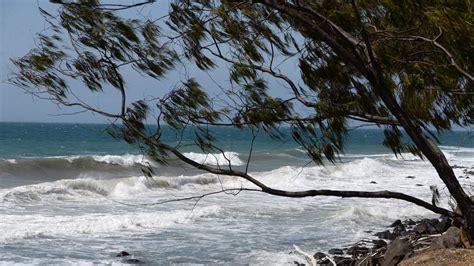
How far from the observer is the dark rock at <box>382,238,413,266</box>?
17.7ft

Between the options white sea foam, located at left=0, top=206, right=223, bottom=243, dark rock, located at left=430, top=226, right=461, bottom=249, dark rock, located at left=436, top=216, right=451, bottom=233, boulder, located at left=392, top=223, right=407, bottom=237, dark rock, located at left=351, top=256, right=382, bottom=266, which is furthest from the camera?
white sea foam, located at left=0, top=206, right=223, bottom=243

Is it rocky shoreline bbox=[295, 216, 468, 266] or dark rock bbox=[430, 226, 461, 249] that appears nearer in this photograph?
dark rock bbox=[430, 226, 461, 249]

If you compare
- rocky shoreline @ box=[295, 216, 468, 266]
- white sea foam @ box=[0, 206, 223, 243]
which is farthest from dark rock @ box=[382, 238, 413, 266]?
white sea foam @ box=[0, 206, 223, 243]

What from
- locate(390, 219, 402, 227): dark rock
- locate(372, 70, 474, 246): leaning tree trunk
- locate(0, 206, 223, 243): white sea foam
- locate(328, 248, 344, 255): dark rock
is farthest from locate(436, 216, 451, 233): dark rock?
locate(0, 206, 223, 243): white sea foam

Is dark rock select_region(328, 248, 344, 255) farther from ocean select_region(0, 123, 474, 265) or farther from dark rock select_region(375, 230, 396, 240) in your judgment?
dark rock select_region(375, 230, 396, 240)

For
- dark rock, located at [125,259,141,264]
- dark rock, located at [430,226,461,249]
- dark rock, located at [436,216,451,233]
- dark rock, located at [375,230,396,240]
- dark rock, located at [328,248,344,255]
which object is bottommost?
dark rock, located at [125,259,141,264]

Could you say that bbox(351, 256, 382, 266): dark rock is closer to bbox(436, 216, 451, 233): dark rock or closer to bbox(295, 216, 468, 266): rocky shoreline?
bbox(295, 216, 468, 266): rocky shoreline

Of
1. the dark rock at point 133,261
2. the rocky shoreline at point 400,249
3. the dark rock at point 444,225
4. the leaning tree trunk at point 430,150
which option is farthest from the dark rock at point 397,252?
the dark rock at point 133,261

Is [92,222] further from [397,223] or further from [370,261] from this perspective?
[370,261]

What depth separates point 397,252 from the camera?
5.43m

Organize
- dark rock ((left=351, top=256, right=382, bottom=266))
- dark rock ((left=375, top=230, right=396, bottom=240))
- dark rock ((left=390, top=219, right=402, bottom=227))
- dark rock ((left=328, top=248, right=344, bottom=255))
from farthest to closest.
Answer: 1. dark rock ((left=390, top=219, right=402, bottom=227))
2. dark rock ((left=375, top=230, right=396, bottom=240))
3. dark rock ((left=328, top=248, right=344, bottom=255))
4. dark rock ((left=351, top=256, right=382, bottom=266))

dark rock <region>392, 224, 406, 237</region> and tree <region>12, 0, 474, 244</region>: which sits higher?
tree <region>12, 0, 474, 244</region>

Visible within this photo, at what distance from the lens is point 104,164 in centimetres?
2391

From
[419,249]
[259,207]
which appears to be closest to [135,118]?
[419,249]
